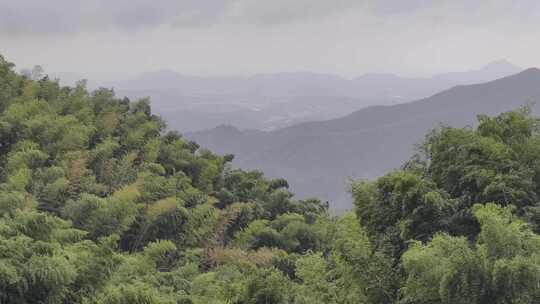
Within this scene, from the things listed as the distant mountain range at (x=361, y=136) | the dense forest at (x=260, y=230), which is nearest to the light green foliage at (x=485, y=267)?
the dense forest at (x=260, y=230)

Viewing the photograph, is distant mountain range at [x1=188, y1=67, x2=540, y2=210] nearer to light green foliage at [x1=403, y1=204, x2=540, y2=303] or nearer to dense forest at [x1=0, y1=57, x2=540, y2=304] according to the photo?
dense forest at [x1=0, y1=57, x2=540, y2=304]

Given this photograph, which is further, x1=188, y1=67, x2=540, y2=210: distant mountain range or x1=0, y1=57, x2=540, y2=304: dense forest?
x1=188, y1=67, x2=540, y2=210: distant mountain range

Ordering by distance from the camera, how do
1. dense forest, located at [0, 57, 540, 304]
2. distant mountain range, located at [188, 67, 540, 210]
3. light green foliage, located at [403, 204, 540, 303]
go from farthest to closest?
distant mountain range, located at [188, 67, 540, 210]
dense forest, located at [0, 57, 540, 304]
light green foliage, located at [403, 204, 540, 303]

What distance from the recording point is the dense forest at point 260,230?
208 inches

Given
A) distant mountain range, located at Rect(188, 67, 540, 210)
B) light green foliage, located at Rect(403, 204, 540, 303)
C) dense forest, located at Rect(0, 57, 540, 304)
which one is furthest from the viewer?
distant mountain range, located at Rect(188, 67, 540, 210)

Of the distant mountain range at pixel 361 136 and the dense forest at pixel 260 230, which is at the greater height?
the dense forest at pixel 260 230

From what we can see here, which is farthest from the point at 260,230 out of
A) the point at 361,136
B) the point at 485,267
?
the point at 361,136

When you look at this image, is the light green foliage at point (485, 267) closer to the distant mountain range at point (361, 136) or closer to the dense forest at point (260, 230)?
the dense forest at point (260, 230)

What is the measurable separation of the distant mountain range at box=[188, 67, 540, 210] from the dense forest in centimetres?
11367

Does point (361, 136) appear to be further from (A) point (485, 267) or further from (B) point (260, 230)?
(A) point (485, 267)

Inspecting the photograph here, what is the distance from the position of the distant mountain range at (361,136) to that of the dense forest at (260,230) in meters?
114

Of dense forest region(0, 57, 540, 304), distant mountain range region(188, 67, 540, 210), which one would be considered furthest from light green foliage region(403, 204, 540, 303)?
distant mountain range region(188, 67, 540, 210)

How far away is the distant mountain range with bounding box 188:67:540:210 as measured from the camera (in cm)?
13875

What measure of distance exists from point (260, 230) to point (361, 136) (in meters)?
140
